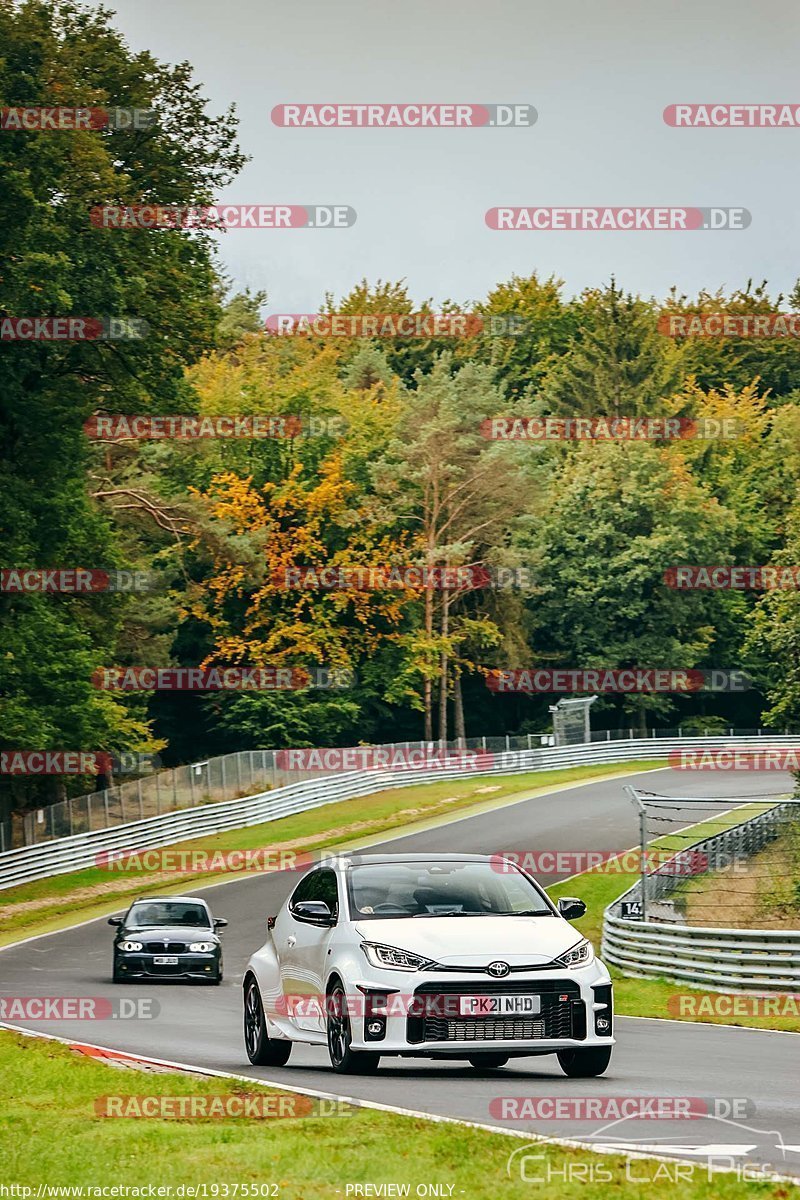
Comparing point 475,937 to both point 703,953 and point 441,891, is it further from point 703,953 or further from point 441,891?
point 703,953

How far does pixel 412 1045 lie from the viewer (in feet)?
40.9

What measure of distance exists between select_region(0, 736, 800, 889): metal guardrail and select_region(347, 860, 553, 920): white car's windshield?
35.3 meters

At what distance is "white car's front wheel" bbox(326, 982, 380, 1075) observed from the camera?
12789mm

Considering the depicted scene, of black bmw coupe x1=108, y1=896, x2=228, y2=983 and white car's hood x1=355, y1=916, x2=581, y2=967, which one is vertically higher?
white car's hood x1=355, y1=916, x2=581, y2=967

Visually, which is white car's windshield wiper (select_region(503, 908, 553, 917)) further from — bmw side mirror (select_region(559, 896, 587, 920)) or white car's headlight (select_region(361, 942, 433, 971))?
white car's headlight (select_region(361, 942, 433, 971))

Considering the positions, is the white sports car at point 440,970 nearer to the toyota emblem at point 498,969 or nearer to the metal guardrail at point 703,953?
the toyota emblem at point 498,969

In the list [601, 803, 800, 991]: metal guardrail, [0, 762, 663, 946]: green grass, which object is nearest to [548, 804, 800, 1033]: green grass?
[601, 803, 800, 991]: metal guardrail

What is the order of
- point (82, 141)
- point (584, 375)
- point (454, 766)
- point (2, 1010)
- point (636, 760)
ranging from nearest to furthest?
point (2, 1010) → point (82, 141) → point (454, 766) → point (636, 760) → point (584, 375)

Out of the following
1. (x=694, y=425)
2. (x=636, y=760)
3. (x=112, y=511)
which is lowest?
(x=636, y=760)

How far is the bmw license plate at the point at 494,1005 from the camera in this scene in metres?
12.4

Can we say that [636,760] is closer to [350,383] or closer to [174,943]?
[350,383]

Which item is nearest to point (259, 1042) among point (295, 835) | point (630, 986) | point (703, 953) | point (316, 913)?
point (316, 913)

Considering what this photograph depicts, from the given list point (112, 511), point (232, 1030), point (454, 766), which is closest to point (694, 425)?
point (454, 766)

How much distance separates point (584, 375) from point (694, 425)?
8.20m
